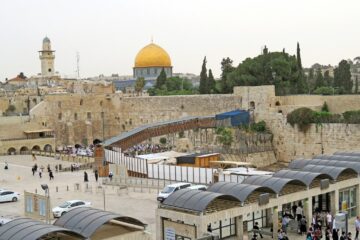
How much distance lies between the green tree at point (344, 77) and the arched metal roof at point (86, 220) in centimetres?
4688

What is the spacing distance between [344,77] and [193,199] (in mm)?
47157

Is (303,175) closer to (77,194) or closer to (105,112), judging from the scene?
(77,194)

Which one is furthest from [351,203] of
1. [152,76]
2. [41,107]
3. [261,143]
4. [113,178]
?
[152,76]

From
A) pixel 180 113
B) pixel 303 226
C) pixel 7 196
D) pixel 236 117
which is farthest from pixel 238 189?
pixel 180 113

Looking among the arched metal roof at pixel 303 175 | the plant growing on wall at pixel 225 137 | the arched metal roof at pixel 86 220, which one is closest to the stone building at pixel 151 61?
the plant growing on wall at pixel 225 137

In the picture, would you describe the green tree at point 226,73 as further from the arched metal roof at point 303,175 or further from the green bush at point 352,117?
the arched metal roof at point 303,175

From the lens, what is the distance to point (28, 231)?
11.5 m

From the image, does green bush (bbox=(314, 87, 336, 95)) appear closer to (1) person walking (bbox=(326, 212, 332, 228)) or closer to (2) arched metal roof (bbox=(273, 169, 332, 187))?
(2) arched metal roof (bbox=(273, 169, 332, 187))

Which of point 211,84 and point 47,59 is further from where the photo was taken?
point 47,59

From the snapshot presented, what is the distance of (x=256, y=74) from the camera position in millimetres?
51500

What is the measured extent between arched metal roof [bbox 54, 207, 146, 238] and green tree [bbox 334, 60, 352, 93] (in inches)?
1846

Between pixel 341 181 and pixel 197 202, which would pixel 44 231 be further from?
pixel 341 181

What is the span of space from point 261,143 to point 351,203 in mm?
23809

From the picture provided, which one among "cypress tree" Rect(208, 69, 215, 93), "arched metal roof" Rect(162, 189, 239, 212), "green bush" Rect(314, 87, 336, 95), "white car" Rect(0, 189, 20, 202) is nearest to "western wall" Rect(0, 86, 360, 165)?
"cypress tree" Rect(208, 69, 215, 93)
